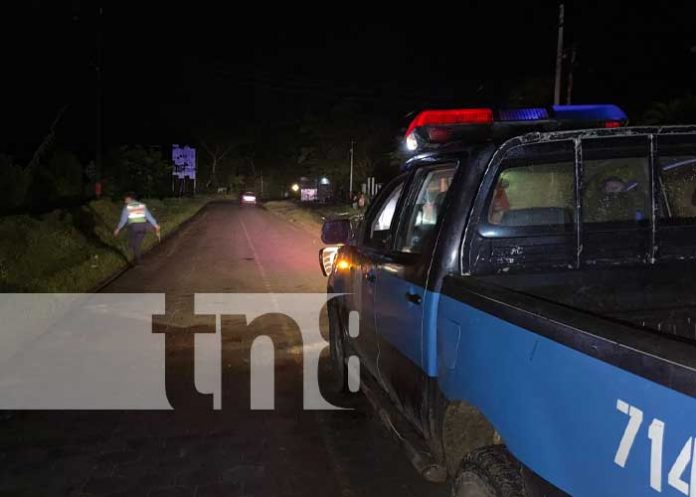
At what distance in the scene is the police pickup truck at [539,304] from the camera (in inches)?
71.8

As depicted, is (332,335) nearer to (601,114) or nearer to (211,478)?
(211,478)

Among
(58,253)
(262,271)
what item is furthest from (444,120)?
(58,253)

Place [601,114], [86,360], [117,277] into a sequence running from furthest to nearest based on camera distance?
[117,277] < [86,360] < [601,114]

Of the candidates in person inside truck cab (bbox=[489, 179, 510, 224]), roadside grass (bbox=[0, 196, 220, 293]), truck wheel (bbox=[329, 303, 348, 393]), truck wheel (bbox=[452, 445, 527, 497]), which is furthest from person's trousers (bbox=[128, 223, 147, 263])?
→ truck wheel (bbox=[452, 445, 527, 497])

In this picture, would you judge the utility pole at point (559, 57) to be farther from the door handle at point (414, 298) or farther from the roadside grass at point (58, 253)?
the door handle at point (414, 298)

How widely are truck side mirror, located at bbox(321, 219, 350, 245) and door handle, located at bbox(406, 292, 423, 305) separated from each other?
1.90 m

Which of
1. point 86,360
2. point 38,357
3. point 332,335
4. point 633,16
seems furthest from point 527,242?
point 633,16

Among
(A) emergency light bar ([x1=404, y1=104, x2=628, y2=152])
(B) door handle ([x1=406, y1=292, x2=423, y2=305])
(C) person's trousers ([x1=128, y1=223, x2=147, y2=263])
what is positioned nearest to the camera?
(B) door handle ([x1=406, y1=292, x2=423, y2=305])

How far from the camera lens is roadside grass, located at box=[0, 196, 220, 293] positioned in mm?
10945

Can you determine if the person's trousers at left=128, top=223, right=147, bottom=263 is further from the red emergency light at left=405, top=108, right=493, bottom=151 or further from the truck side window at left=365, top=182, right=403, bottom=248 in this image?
the red emergency light at left=405, top=108, right=493, bottom=151

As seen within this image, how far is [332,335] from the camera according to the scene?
5953mm

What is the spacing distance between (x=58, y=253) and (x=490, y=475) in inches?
521

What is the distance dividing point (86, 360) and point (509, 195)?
5.17 m

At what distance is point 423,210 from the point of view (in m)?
4.19
